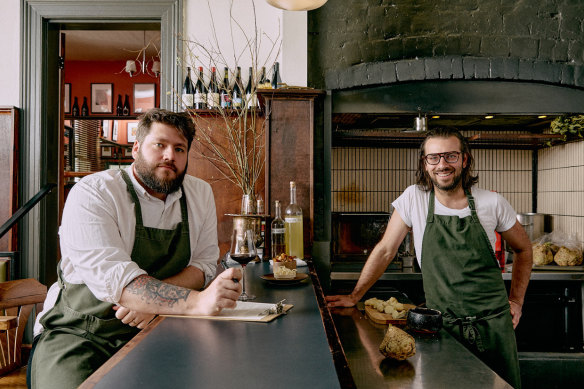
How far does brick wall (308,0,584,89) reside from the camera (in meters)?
3.15

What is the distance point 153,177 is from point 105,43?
5191mm

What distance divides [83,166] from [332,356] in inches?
253

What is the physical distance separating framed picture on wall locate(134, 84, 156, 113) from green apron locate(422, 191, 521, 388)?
540 cm

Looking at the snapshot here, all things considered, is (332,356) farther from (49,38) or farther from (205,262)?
(49,38)

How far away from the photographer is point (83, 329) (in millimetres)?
1519

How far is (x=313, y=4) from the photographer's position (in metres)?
2.29

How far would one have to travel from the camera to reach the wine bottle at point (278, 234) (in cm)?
250

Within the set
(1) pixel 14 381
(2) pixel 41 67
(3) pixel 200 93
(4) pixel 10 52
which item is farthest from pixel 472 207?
(4) pixel 10 52

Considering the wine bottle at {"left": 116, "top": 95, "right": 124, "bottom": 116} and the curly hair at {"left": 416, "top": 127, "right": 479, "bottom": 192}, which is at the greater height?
the wine bottle at {"left": 116, "top": 95, "right": 124, "bottom": 116}

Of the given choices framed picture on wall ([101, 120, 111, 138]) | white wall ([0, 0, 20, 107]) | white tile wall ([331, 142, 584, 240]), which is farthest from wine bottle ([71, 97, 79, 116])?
white tile wall ([331, 142, 584, 240])

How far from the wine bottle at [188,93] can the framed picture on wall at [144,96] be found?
3323mm

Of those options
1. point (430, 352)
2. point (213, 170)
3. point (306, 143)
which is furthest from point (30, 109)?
point (430, 352)

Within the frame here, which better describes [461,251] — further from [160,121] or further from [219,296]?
[160,121]

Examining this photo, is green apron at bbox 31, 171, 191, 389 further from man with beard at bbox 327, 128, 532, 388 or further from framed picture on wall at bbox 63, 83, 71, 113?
framed picture on wall at bbox 63, 83, 71, 113
